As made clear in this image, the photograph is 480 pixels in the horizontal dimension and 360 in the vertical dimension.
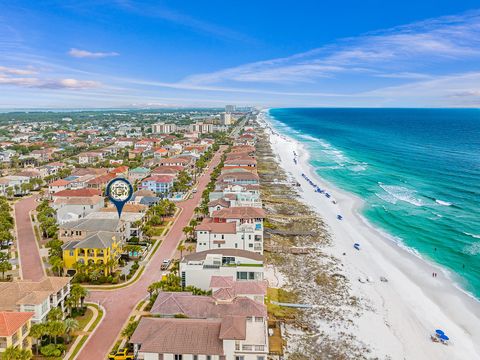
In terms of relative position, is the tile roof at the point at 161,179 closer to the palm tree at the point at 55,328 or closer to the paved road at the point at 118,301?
the paved road at the point at 118,301

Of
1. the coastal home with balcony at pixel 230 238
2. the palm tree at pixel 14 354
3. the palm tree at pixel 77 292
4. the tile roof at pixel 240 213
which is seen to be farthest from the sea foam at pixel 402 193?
the palm tree at pixel 14 354

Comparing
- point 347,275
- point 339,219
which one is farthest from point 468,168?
point 347,275

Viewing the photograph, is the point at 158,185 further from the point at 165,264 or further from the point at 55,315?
the point at 55,315

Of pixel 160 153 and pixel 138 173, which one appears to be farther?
pixel 160 153

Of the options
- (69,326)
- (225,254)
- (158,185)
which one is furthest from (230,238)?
(158,185)

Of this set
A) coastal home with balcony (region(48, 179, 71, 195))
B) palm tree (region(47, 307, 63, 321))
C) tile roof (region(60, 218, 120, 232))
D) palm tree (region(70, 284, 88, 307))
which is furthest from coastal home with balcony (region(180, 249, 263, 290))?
coastal home with balcony (region(48, 179, 71, 195))

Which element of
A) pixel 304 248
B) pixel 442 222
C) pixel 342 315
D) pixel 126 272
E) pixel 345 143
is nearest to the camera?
pixel 342 315

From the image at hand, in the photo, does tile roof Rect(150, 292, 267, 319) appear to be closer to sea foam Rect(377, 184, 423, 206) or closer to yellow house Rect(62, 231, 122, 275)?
yellow house Rect(62, 231, 122, 275)

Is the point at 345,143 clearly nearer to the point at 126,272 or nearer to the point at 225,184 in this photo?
the point at 225,184
